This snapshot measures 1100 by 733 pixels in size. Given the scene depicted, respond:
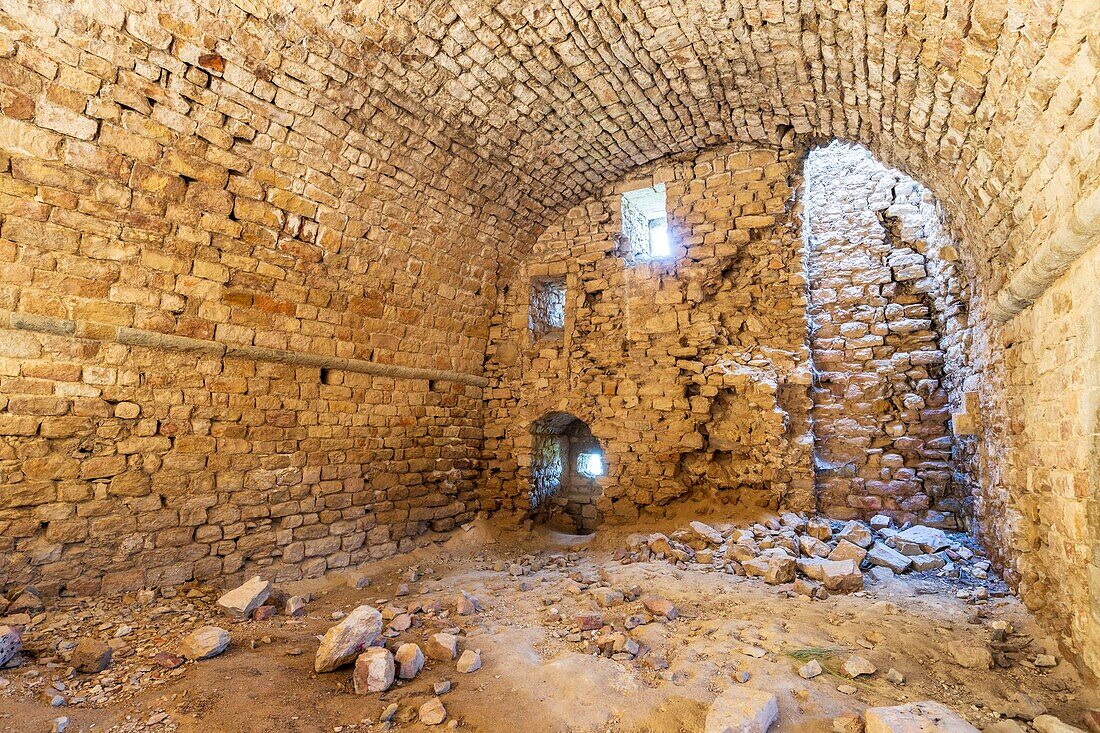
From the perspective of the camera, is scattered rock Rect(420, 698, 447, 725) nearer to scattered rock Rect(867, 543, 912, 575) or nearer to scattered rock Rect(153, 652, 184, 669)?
scattered rock Rect(153, 652, 184, 669)

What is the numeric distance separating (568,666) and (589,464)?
587 cm

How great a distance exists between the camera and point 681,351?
6484mm

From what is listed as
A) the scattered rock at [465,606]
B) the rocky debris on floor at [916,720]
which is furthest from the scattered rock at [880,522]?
the scattered rock at [465,606]

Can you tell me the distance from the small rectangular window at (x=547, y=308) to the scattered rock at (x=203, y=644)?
5209mm

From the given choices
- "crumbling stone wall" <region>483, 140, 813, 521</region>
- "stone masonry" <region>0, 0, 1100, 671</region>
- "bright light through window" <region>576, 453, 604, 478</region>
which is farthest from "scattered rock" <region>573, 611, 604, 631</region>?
"bright light through window" <region>576, 453, 604, 478</region>

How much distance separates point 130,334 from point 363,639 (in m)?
3.12

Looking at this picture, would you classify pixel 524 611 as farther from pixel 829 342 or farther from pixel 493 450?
pixel 829 342

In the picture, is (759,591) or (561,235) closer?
(759,591)

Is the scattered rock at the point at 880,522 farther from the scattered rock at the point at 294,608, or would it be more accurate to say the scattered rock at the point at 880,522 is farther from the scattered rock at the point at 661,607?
the scattered rock at the point at 294,608

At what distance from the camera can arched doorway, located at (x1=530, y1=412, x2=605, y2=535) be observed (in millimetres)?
7398

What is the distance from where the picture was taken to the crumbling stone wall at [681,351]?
6.03 meters

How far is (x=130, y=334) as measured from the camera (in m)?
4.00

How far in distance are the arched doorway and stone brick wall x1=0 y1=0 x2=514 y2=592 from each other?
6.71 ft

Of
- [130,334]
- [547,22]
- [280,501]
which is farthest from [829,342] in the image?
[130,334]
